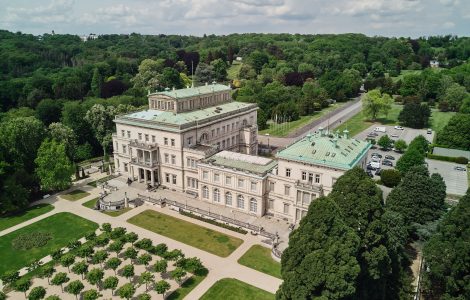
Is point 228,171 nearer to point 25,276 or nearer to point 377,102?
point 25,276

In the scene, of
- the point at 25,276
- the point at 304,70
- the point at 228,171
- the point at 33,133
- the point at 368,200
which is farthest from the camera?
the point at 304,70

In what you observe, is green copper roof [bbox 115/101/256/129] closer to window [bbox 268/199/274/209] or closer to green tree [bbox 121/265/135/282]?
window [bbox 268/199/274/209]

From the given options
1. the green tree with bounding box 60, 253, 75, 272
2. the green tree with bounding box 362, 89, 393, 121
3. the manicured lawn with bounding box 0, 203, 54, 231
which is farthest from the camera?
the green tree with bounding box 362, 89, 393, 121

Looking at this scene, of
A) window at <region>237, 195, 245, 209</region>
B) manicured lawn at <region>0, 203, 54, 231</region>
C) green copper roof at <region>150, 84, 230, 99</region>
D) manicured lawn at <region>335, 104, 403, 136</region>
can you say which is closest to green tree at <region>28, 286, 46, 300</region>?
manicured lawn at <region>0, 203, 54, 231</region>

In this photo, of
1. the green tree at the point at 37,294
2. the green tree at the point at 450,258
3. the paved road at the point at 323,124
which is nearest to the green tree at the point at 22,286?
the green tree at the point at 37,294

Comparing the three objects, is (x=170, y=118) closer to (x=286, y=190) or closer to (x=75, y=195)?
(x=75, y=195)

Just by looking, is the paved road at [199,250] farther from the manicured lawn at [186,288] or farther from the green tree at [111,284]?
the green tree at [111,284]

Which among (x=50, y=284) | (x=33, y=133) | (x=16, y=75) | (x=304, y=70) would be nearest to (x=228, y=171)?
(x=50, y=284)
